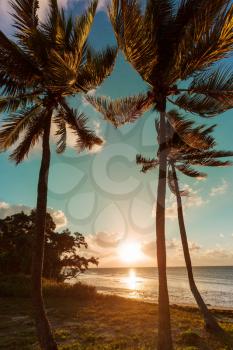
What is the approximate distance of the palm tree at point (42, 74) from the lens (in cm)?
803

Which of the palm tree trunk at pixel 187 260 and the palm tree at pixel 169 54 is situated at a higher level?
the palm tree at pixel 169 54

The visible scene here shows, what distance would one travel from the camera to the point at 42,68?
29.7 feet

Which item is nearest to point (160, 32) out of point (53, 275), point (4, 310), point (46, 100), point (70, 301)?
point (46, 100)

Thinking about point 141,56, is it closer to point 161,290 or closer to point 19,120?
point 19,120

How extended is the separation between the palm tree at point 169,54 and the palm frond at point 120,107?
0.12 feet

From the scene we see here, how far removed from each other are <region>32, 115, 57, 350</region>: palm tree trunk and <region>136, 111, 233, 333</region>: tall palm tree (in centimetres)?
516

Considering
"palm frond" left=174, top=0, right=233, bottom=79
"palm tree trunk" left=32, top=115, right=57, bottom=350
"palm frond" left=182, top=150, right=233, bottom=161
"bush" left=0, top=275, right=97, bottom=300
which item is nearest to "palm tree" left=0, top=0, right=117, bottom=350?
"palm tree trunk" left=32, top=115, right=57, bottom=350

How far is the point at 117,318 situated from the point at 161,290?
284 inches

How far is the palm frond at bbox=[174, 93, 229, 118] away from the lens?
33.0 ft

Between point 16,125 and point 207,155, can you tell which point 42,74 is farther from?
point 207,155

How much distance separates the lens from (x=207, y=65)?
29.6 feet

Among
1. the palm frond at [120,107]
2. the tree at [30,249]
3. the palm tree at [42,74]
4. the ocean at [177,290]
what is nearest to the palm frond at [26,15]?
the palm tree at [42,74]

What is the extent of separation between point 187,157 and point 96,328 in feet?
30.0

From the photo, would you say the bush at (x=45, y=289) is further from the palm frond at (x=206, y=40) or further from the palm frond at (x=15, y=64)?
the palm frond at (x=206, y=40)
